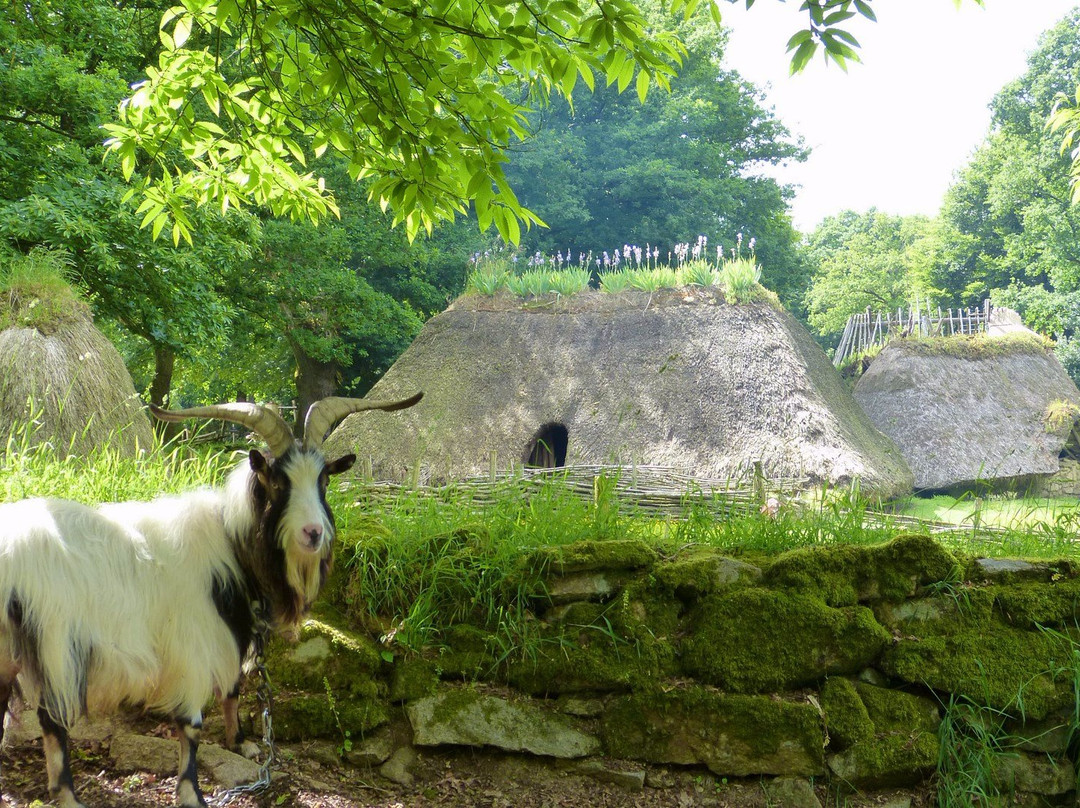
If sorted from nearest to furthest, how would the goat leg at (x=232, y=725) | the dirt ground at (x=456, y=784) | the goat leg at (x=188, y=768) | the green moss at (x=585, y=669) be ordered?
the goat leg at (x=188, y=768) → the dirt ground at (x=456, y=784) → the goat leg at (x=232, y=725) → the green moss at (x=585, y=669)

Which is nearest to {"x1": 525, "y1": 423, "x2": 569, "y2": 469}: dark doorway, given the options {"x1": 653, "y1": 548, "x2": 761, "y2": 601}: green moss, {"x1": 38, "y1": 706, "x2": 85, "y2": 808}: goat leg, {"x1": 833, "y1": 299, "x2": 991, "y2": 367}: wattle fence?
{"x1": 653, "y1": 548, "x2": 761, "y2": 601}: green moss

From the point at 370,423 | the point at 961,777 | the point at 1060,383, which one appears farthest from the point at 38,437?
the point at 1060,383

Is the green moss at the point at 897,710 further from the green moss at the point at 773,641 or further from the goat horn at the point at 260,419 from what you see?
the goat horn at the point at 260,419

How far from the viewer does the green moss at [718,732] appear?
341 cm

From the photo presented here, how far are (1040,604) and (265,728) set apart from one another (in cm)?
357

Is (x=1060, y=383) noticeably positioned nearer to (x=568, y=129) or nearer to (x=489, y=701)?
(x=568, y=129)

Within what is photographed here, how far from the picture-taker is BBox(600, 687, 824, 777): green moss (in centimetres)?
341

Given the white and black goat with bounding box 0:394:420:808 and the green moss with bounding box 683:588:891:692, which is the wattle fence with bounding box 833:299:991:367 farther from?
the white and black goat with bounding box 0:394:420:808

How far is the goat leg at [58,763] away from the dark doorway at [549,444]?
10097 mm

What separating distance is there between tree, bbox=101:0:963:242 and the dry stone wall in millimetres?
1804

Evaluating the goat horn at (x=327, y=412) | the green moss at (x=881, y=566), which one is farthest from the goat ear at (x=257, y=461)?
the green moss at (x=881, y=566)

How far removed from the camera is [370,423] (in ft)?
42.1

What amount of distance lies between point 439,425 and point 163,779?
9925 mm

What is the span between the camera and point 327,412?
123 inches
